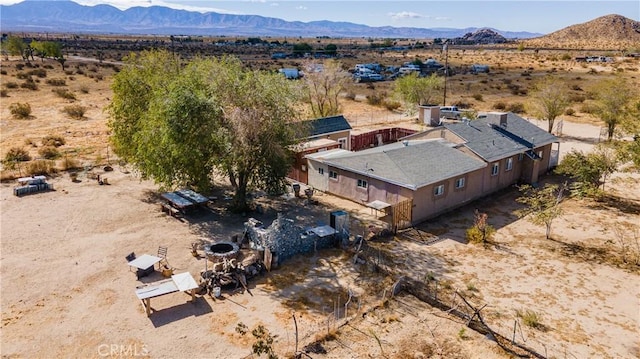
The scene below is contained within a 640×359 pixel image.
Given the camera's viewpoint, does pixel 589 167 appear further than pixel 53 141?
No

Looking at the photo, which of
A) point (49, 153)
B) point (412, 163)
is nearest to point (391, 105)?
point (412, 163)

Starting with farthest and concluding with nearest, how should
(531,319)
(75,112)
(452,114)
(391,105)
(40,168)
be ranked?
(391,105) → (452,114) → (75,112) → (40,168) → (531,319)

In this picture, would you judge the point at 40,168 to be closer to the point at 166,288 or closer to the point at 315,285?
the point at 166,288

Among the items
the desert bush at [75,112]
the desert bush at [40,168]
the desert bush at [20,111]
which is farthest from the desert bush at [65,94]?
the desert bush at [40,168]

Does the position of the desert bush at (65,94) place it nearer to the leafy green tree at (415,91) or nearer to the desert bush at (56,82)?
the desert bush at (56,82)

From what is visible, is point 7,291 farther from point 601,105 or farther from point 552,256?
point 601,105


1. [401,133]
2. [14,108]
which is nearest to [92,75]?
[14,108]

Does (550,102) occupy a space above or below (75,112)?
above
